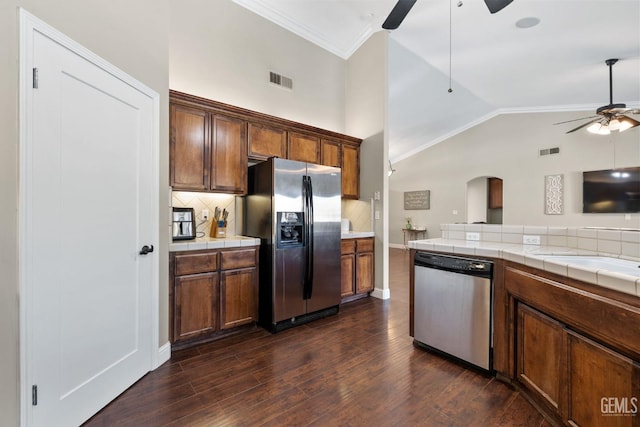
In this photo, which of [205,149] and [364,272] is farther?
[364,272]

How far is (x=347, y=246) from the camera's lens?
3.69 meters

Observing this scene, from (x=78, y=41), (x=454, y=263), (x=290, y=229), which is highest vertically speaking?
(x=78, y=41)

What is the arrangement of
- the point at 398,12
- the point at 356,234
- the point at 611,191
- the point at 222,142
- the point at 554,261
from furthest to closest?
1. the point at 611,191
2. the point at 356,234
3. the point at 222,142
4. the point at 398,12
5. the point at 554,261

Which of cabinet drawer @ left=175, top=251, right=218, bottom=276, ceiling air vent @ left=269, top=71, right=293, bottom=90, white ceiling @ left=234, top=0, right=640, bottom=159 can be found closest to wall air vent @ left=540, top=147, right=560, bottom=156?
white ceiling @ left=234, top=0, right=640, bottom=159

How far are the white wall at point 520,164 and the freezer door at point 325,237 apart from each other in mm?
6139

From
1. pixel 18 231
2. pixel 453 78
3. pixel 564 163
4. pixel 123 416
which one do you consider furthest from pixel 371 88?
pixel 564 163

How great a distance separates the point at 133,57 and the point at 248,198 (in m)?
1.63

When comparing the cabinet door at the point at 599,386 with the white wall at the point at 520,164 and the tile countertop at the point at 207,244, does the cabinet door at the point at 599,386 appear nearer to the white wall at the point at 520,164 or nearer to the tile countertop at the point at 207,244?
the tile countertop at the point at 207,244

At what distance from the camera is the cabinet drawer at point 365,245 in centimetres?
384

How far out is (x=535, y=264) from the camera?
5.45ft

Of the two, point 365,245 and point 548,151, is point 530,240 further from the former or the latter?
point 548,151

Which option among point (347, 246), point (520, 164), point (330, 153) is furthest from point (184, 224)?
point (520, 164)

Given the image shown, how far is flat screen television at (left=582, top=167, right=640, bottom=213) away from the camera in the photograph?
5.55m

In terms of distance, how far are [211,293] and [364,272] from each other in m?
2.13
